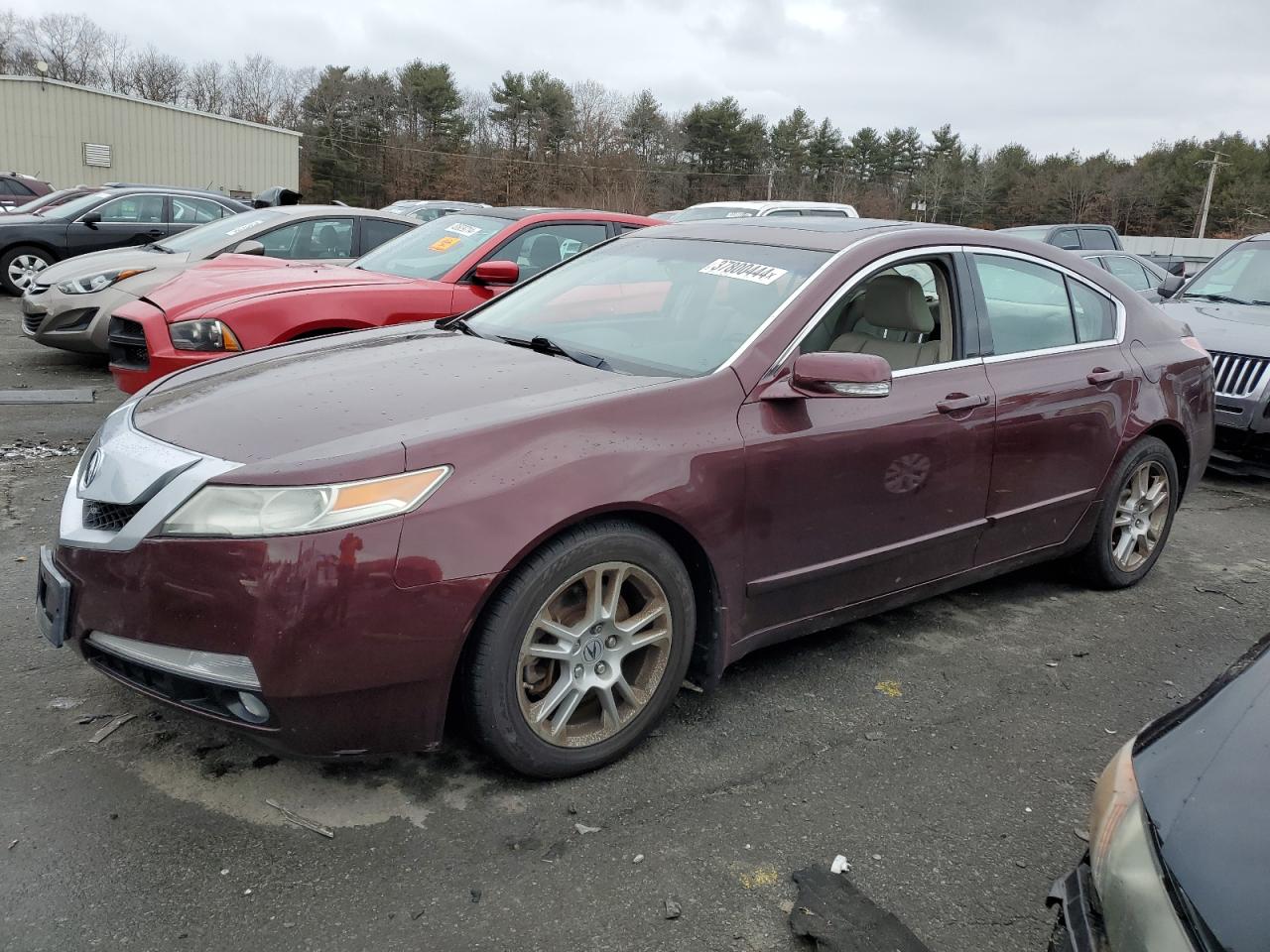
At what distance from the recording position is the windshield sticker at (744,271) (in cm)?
348

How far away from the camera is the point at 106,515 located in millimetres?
2600

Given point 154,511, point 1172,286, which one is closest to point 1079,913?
point 154,511

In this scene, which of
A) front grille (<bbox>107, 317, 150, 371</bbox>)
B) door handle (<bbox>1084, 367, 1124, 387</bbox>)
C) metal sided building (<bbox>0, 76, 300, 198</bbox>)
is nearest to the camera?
door handle (<bbox>1084, 367, 1124, 387</bbox>)

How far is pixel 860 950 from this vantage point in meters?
2.22

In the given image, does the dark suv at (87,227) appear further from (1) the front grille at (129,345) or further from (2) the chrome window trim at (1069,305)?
(2) the chrome window trim at (1069,305)

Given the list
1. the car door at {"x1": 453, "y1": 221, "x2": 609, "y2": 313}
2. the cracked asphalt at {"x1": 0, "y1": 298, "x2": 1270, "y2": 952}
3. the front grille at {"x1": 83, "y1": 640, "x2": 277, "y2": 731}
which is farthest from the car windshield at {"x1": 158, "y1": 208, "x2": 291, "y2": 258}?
the front grille at {"x1": 83, "y1": 640, "x2": 277, "y2": 731}

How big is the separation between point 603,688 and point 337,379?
124 centimetres

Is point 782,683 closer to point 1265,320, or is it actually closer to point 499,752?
point 499,752

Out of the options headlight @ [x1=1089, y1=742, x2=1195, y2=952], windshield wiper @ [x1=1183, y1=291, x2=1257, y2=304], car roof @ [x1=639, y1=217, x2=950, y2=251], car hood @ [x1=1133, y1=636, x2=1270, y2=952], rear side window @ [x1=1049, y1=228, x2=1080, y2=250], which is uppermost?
rear side window @ [x1=1049, y1=228, x2=1080, y2=250]

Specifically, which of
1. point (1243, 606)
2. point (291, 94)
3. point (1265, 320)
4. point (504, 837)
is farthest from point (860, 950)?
point (291, 94)

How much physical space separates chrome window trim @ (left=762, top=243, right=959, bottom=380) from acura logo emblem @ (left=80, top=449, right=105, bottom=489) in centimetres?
192

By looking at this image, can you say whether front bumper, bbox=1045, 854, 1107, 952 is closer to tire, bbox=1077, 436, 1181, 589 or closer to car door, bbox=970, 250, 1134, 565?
car door, bbox=970, 250, 1134, 565

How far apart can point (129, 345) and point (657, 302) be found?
3.78 metres

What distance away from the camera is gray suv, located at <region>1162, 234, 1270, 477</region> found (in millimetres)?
6594
